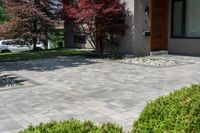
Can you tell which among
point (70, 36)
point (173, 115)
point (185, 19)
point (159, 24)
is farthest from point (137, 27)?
point (173, 115)

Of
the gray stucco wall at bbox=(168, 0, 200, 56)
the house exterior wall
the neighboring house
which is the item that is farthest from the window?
the house exterior wall

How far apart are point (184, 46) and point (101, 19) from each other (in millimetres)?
4037

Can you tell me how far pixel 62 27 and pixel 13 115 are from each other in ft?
57.4

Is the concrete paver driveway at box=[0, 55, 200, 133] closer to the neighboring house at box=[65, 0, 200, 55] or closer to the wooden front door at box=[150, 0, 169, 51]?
the neighboring house at box=[65, 0, 200, 55]

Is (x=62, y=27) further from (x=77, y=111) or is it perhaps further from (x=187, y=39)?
(x=77, y=111)

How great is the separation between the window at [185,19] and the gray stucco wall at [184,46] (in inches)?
11.6

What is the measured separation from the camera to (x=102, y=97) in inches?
277

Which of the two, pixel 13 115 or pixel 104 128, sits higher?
pixel 104 128

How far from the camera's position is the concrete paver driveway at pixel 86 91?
5.69 m

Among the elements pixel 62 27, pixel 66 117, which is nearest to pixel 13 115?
pixel 66 117

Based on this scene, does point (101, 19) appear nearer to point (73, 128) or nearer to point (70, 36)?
point (70, 36)

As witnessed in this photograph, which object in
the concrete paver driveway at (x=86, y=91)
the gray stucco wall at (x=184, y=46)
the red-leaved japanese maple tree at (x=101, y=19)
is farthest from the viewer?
the gray stucco wall at (x=184, y=46)

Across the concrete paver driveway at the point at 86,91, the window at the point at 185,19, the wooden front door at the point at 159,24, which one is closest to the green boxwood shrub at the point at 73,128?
the concrete paver driveway at the point at 86,91

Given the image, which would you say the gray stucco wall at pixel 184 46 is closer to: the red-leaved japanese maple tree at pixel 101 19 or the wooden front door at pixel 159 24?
the wooden front door at pixel 159 24
